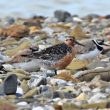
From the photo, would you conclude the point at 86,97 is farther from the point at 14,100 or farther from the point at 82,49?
the point at 82,49

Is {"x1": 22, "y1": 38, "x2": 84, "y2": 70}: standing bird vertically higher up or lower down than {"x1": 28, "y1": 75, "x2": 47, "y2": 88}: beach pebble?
higher up

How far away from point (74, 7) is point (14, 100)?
1416cm

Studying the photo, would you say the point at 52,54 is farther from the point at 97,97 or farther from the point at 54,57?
the point at 97,97

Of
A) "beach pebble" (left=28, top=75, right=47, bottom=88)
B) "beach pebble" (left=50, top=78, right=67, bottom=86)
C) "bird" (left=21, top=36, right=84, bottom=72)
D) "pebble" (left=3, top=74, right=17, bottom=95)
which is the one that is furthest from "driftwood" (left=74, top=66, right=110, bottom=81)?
"pebble" (left=3, top=74, right=17, bottom=95)

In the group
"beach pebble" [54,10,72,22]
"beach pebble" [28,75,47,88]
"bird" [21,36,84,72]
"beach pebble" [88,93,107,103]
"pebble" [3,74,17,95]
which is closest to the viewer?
"beach pebble" [88,93,107,103]

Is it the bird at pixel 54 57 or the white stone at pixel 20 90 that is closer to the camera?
the white stone at pixel 20 90

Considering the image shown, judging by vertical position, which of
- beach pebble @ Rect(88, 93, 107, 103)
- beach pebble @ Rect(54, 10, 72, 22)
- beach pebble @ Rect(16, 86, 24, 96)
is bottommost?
beach pebble @ Rect(88, 93, 107, 103)

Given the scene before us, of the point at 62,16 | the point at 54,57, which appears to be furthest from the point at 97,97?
the point at 62,16

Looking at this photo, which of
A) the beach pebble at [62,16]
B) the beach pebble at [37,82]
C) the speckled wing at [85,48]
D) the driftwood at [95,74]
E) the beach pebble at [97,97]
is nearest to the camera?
the beach pebble at [97,97]

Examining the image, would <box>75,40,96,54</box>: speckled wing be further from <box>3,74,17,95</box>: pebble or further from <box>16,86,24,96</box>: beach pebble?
<box>3,74,17,95</box>: pebble

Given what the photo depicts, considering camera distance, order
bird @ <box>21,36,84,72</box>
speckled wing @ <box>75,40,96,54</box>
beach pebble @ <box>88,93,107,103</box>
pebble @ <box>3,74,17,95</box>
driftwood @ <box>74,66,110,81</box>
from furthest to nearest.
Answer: speckled wing @ <box>75,40,96,54</box> → bird @ <box>21,36,84,72</box> → driftwood @ <box>74,66,110,81</box> → pebble @ <box>3,74,17,95</box> → beach pebble @ <box>88,93,107,103</box>

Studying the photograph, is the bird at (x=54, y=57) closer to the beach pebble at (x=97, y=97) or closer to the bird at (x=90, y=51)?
the bird at (x=90, y=51)

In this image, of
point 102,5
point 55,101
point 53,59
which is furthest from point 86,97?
point 102,5

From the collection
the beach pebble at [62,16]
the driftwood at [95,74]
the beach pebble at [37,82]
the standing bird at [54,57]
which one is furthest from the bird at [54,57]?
the beach pebble at [62,16]
